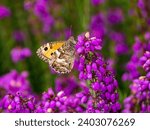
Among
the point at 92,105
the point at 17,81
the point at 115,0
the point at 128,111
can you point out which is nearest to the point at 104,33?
the point at 115,0

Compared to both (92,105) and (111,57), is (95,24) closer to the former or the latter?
(111,57)

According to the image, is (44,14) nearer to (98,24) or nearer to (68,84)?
(98,24)

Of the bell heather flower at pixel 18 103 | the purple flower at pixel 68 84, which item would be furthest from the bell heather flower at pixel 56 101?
the purple flower at pixel 68 84

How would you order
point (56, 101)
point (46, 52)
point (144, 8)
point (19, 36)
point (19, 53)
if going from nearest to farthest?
1. point (56, 101)
2. point (46, 52)
3. point (144, 8)
4. point (19, 53)
5. point (19, 36)

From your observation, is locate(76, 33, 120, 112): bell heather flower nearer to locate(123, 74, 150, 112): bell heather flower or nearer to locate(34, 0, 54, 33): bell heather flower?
locate(123, 74, 150, 112): bell heather flower

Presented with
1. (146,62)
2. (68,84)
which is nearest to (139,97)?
(146,62)
